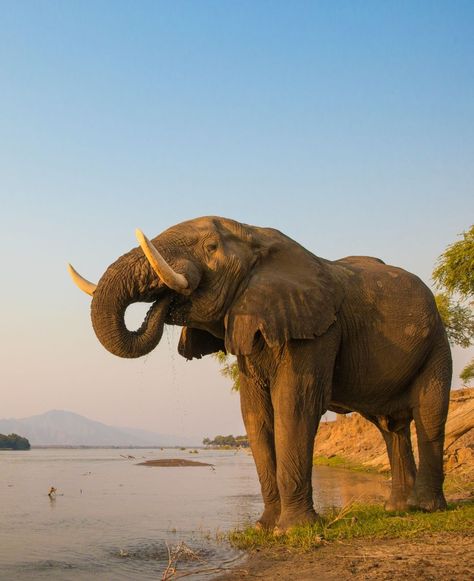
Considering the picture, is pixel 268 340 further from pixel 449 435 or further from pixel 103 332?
pixel 449 435

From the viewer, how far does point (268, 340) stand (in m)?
8.52

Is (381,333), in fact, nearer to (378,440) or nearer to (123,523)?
(123,523)

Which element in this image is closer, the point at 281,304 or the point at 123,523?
the point at 281,304

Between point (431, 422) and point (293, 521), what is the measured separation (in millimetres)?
2531

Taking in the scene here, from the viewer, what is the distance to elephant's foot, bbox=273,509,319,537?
8570 millimetres

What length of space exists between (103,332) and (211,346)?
221 cm

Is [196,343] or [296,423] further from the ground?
[196,343]

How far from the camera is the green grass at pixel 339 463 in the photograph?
25341 mm

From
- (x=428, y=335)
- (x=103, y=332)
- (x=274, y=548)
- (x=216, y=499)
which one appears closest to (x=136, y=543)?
(x=274, y=548)

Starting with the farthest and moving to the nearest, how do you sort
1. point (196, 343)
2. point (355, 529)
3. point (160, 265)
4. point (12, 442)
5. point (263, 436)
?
1. point (12, 442)
2. point (196, 343)
3. point (263, 436)
4. point (355, 529)
5. point (160, 265)

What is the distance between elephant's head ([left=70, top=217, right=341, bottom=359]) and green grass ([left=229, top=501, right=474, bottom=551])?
6.93 feet

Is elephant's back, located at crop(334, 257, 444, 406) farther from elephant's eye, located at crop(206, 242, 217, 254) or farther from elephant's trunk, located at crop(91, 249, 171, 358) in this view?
elephant's trunk, located at crop(91, 249, 171, 358)

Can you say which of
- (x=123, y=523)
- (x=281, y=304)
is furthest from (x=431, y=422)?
(x=123, y=523)

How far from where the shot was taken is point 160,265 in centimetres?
803
